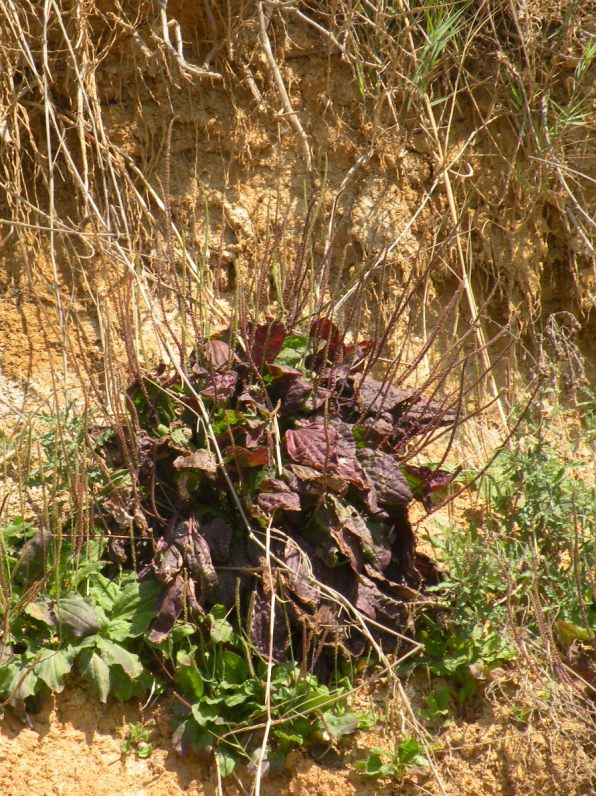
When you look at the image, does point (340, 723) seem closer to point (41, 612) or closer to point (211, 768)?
point (211, 768)

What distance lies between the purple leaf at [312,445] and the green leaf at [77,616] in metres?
0.81

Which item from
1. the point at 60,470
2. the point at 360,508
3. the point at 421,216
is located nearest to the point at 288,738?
the point at 360,508

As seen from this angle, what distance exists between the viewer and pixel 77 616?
9.71 ft

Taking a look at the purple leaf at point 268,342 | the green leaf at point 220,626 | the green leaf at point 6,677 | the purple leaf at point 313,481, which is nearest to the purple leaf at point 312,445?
the purple leaf at point 313,481

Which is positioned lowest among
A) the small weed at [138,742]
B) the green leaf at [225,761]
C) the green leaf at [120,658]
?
the small weed at [138,742]

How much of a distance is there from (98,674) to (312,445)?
99 cm

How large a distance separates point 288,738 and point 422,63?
3.01 meters

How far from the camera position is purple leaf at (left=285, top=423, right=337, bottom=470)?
317cm

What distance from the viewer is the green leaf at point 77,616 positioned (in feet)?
9.70

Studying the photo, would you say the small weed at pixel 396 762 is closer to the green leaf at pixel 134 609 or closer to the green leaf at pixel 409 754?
the green leaf at pixel 409 754

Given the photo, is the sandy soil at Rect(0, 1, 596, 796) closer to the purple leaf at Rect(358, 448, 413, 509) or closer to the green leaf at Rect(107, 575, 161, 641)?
the purple leaf at Rect(358, 448, 413, 509)

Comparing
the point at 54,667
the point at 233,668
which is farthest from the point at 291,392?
the point at 54,667

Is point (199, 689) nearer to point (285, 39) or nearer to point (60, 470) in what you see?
point (60, 470)

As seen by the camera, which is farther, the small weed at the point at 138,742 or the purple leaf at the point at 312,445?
the purple leaf at the point at 312,445
